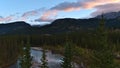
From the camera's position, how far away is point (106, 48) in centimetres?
3195

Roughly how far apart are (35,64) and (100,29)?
10304cm

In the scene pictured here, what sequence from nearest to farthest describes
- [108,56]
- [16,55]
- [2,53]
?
1. [108,56]
2. [2,53]
3. [16,55]

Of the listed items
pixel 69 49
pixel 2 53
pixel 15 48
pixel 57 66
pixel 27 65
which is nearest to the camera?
pixel 69 49

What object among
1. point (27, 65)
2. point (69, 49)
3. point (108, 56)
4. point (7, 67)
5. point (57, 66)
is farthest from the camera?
point (7, 67)

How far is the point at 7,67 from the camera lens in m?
140

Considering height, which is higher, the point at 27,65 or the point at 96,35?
the point at 96,35

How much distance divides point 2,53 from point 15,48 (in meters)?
23.9

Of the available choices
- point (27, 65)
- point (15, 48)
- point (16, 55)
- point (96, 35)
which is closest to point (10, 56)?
point (16, 55)

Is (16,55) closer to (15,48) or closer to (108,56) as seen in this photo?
(15,48)

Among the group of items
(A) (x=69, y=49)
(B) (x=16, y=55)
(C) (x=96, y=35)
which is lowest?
(B) (x=16, y=55)

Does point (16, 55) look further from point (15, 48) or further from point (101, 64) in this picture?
point (101, 64)

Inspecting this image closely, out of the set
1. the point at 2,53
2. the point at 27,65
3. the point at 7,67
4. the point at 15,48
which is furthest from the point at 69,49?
the point at 15,48

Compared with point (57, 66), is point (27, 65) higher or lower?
higher

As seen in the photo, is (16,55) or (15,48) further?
(15,48)
